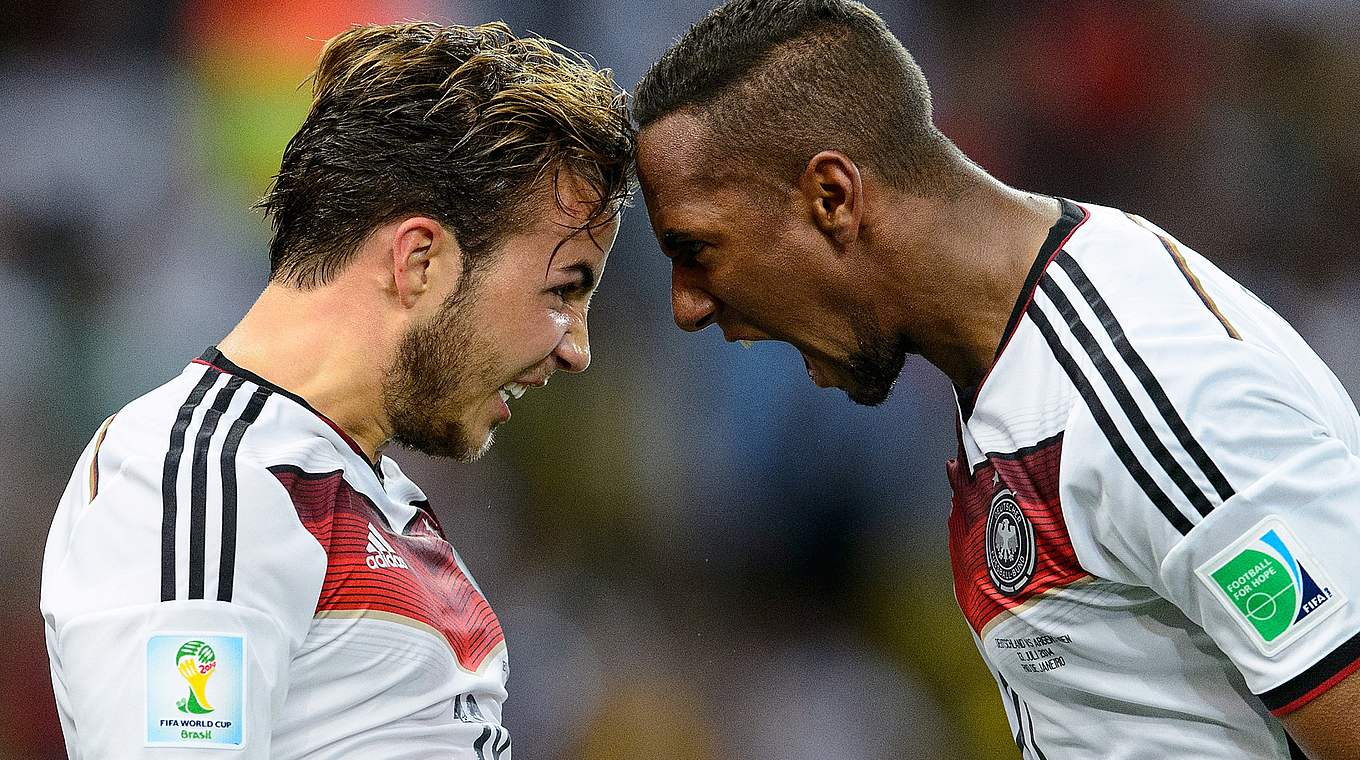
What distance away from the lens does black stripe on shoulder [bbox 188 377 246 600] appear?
53.9 inches

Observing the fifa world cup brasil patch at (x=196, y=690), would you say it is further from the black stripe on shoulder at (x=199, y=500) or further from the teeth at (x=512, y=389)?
the teeth at (x=512, y=389)

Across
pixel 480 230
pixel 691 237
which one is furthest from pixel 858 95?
pixel 480 230

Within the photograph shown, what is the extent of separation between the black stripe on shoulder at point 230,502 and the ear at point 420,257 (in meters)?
0.30

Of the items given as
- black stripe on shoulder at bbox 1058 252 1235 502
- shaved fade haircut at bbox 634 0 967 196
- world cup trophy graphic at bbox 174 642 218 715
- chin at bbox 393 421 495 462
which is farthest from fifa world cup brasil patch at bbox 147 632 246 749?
black stripe on shoulder at bbox 1058 252 1235 502

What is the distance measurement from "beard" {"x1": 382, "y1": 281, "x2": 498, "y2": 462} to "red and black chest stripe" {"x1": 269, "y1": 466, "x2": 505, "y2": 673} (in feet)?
0.48

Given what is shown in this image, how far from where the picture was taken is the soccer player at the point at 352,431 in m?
1.37

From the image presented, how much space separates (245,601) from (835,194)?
3.29 ft

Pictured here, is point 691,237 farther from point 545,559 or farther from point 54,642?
point 545,559

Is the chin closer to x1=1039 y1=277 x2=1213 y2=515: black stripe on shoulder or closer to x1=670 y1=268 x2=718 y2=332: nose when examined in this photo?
x1=670 y1=268 x2=718 y2=332: nose

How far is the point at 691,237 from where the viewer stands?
188 cm

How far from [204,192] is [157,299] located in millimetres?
370

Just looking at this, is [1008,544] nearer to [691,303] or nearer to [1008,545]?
[1008,545]

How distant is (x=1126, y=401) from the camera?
1.47m

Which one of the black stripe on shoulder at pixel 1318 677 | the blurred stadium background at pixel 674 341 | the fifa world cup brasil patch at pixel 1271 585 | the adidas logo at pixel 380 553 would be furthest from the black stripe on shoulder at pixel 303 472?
the blurred stadium background at pixel 674 341
